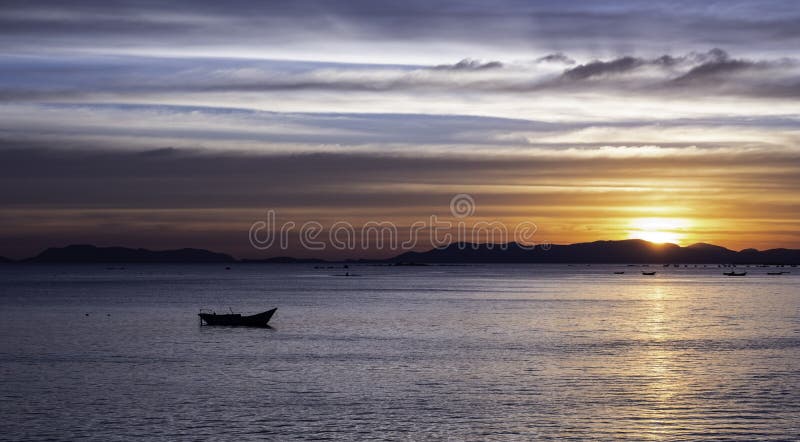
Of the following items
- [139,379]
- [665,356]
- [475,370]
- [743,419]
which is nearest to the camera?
[743,419]

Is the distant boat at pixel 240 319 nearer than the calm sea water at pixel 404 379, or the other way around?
the calm sea water at pixel 404 379

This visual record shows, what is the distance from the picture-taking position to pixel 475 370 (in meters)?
55.2

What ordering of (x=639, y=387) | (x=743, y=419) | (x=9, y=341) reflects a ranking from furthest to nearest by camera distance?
(x=9, y=341) < (x=639, y=387) < (x=743, y=419)

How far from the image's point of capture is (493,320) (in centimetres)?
9750

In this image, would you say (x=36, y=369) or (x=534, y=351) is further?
(x=534, y=351)

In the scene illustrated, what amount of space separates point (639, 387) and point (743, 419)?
357 inches

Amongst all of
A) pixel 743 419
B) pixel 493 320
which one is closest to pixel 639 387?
pixel 743 419

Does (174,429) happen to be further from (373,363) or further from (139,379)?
(373,363)

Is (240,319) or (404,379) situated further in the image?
(240,319)

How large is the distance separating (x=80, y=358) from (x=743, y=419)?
141 ft

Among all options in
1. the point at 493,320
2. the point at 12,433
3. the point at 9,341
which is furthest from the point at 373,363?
the point at 493,320

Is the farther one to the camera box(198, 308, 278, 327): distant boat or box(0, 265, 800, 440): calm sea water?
box(198, 308, 278, 327): distant boat

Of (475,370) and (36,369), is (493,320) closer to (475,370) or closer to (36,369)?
(475,370)

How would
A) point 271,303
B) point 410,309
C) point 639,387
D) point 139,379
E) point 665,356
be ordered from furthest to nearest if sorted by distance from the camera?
point 271,303
point 410,309
point 665,356
point 139,379
point 639,387
